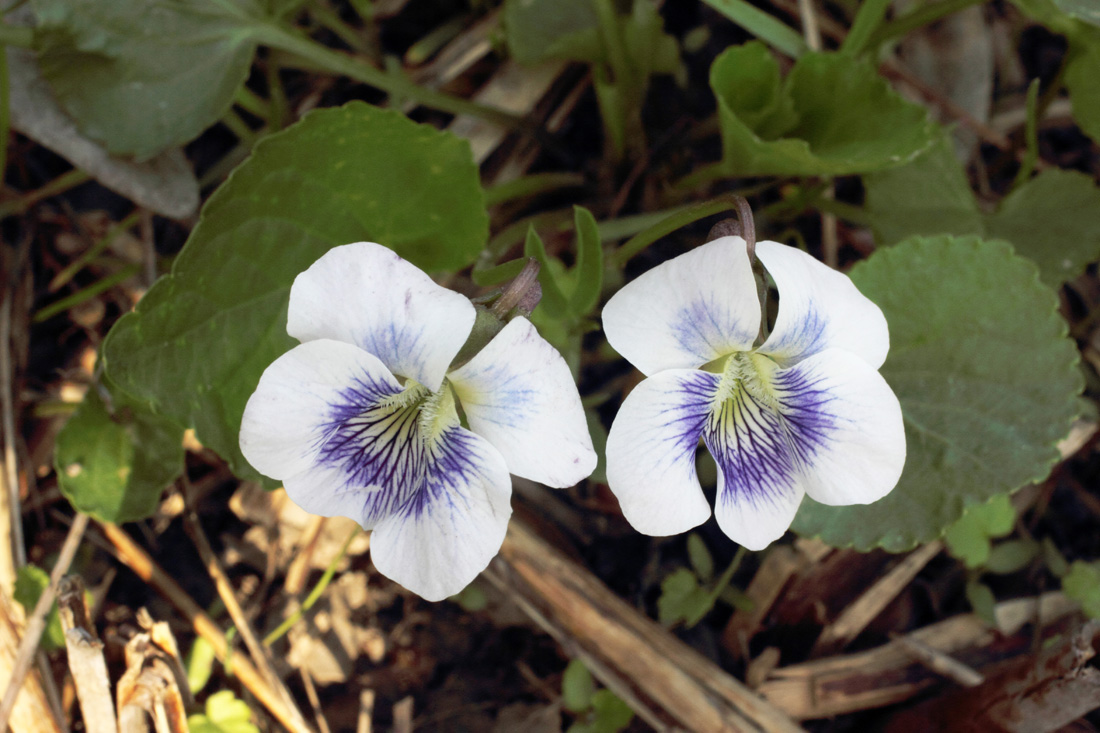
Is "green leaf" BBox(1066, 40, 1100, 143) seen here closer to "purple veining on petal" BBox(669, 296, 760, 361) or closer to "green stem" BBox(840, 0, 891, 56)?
"green stem" BBox(840, 0, 891, 56)

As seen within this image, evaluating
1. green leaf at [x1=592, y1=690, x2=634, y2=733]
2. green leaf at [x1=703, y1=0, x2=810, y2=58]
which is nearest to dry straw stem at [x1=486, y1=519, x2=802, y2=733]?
green leaf at [x1=592, y1=690, x2=634, y2=733]

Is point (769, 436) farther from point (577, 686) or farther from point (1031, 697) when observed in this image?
point (577, 686)

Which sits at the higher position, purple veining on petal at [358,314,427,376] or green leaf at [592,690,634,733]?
purple veining on petal at [358,314,427,376]

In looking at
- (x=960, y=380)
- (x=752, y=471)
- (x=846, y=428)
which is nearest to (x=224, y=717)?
(x=752, y=471)

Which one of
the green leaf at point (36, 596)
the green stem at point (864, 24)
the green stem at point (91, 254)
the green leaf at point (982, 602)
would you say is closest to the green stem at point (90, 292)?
→ the green stem at point (91, 254)

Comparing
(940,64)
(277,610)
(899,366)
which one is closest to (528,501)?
(277,610)
